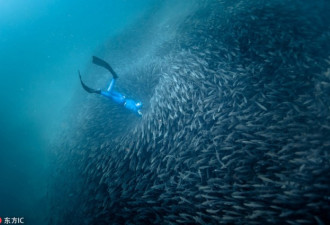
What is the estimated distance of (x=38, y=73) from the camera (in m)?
42.8

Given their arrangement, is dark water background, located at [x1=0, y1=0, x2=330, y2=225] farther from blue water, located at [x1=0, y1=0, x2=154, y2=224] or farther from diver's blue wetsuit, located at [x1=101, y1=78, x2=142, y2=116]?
blue water, located at [x1=0, y1=0, x2=154, y2=224]

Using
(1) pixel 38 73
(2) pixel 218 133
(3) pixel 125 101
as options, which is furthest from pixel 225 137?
(1) pixel 38 73

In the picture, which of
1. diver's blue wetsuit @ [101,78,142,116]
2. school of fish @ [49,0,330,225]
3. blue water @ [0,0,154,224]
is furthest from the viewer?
blue water @ [0,0,154,224]

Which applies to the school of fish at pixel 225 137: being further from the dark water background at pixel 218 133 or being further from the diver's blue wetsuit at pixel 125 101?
the diver's blue wetsuit at pixel 125 101

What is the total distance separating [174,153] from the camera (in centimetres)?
611

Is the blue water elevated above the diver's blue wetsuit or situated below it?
above

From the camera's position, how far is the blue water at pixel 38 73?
19422mm

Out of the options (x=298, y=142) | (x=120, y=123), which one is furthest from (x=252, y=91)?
(x=120, y=123)

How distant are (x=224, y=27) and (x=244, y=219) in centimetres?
860

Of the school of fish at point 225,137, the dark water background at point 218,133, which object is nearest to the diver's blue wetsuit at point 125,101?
the dark water background at point 218,133

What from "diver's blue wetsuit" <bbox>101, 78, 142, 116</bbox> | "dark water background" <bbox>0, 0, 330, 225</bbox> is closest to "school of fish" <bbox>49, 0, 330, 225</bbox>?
"dark water background" <bbox>0, 0, 330, 225</bbox>

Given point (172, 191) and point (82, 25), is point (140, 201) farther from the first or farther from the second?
point (82, 25)

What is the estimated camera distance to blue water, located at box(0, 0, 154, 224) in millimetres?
19422

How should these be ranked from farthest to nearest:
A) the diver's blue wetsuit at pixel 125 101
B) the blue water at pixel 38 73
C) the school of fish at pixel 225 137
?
the blue water at pixel 38 73 < the diver's blue wetsuit at pixel 125 101 < the school of fish at pixel 225 137
